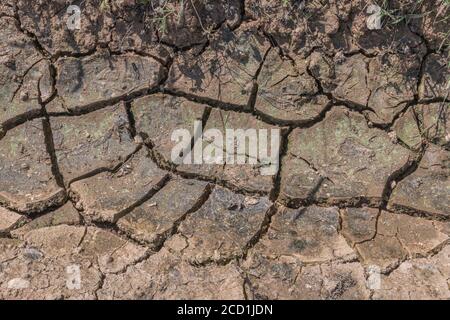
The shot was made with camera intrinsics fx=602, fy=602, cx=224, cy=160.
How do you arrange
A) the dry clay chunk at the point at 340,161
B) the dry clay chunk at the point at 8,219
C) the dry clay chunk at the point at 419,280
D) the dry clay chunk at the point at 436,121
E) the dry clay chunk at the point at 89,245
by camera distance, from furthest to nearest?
1. the dry clay chunk at the point at 436,121
2. the dry clay chunk at the point at 340,161
3. the dry clay chunk at the point at 8,219
4. the dry clay chunk at the point at 89,245
5. the dry clay chunk at the point at 419,280

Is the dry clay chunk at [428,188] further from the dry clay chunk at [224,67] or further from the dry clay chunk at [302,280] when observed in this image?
the dry clay chunk at [224,67]

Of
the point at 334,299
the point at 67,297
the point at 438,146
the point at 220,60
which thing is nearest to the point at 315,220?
the point at 334,299

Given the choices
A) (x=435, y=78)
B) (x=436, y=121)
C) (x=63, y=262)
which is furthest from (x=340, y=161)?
(x=63, y=262)

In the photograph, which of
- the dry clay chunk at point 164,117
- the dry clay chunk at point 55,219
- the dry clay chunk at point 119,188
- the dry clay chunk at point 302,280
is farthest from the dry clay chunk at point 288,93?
the dry clay chunk at point 55,219

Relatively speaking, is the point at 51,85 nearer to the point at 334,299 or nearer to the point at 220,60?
the point at 220,60

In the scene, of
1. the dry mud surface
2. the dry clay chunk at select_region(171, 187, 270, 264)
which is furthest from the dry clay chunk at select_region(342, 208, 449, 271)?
the dry clay chunk at select_region(171, 187, 270, 264)

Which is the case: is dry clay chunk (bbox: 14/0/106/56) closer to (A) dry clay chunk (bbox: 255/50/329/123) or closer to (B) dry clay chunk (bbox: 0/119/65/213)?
(B) dry clay chunk (bbox: 0/119/65/213)

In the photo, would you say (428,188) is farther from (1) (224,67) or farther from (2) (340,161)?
(1) (224,67)
